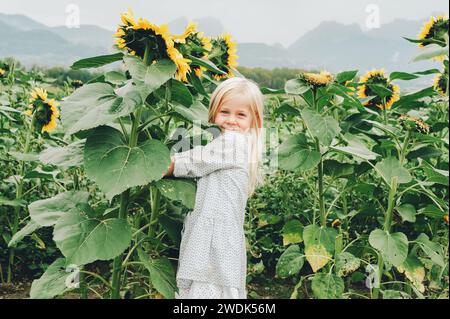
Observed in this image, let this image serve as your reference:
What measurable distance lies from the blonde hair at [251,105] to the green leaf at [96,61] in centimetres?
37

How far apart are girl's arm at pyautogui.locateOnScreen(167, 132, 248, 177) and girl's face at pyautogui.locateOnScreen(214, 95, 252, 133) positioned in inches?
1.8

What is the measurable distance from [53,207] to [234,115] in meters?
0.63

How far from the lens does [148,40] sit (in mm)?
1351

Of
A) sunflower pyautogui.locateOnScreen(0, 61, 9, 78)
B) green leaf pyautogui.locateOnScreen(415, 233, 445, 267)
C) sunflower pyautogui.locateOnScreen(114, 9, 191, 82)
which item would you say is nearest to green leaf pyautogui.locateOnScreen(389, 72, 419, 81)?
green leaf pyautogui.locateOnScreen(415, 233, 445, 267)

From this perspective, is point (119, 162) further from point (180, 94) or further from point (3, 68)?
point (3, 68)

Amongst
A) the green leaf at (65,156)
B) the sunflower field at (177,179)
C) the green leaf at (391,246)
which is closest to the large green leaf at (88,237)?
the sunflower field at (177,179)

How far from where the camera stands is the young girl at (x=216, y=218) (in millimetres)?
1517

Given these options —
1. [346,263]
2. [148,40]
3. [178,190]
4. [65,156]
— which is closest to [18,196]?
[65,156]

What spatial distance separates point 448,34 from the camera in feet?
6.04

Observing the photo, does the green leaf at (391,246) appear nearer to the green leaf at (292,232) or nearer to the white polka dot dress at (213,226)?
the green leaf at (292,232)

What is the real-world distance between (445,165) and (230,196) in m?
1.13

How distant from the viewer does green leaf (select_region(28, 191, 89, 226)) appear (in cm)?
151
